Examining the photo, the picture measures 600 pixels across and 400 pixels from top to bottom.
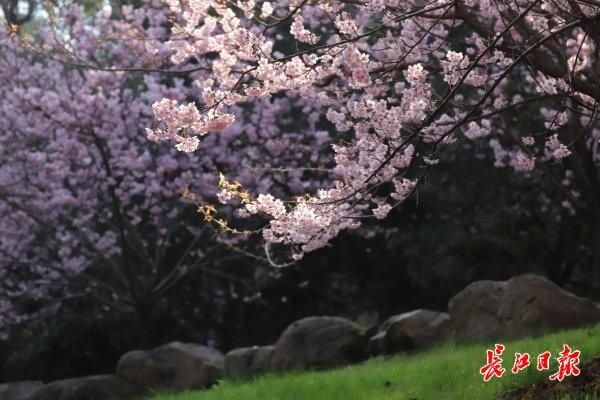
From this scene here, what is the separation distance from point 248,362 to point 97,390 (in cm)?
258

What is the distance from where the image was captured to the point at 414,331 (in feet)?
36.5

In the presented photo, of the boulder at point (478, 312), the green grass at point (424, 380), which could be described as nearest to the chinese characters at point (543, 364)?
the green grass at point (424, 380)

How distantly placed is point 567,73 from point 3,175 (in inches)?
392

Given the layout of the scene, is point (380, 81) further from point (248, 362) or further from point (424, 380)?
point (248, 362)

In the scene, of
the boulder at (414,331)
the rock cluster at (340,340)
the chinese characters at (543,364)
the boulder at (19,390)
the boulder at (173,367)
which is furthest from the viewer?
the boulder at (19,390)

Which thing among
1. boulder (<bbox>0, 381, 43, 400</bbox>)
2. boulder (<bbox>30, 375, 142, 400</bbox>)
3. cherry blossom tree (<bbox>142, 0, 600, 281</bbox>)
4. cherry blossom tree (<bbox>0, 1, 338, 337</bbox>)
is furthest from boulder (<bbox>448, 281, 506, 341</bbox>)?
boulder (<bbox>0, 381, 43, 400</bbox>)

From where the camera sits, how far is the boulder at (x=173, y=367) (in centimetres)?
1255

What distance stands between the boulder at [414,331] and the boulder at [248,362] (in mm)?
1683

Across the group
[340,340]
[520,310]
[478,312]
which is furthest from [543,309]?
[340,340]

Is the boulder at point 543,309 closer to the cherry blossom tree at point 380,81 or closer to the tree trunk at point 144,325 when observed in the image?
the cherry blossom tree at point 380,81

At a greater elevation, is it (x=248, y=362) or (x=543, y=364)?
(x=248, y=362)

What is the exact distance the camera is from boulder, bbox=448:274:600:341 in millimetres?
9945

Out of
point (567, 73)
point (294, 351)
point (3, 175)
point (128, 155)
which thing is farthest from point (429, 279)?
point (567, 73)

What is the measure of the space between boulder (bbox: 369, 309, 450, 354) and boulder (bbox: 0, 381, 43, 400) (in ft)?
19.3
